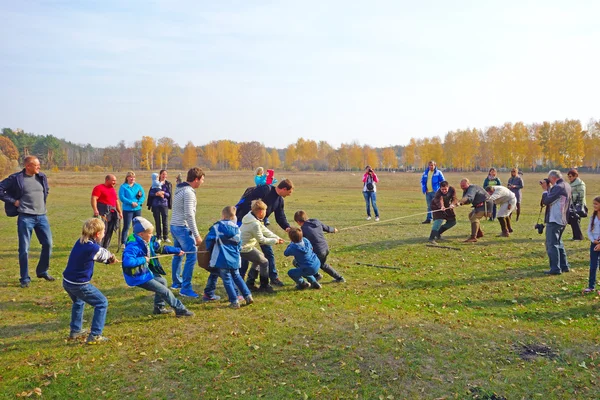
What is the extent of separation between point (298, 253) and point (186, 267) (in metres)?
2.15

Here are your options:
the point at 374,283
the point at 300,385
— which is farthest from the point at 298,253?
the point at 300,385

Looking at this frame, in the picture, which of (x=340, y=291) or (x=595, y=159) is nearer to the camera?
(x=340, y=291)

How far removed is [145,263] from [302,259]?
305 centimetres

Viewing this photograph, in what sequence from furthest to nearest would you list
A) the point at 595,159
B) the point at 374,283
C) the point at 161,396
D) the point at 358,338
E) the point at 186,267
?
the point at 595,159, the point at 374,283, the point at 186,267, the point at 358,338, the point at 161,396

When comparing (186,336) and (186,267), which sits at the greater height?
(186,267)

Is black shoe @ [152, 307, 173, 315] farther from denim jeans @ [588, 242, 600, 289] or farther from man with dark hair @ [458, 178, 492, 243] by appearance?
man with dark hair @ [458, 178, 492, 243]

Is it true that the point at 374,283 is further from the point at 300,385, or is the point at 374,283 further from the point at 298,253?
the point at 300,385

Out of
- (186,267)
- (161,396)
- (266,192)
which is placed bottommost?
(161,396)

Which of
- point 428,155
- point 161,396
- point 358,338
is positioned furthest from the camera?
point 428,155

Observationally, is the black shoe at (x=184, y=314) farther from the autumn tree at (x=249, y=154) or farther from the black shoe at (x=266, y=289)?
the autumn tree at (x=249, y=154)

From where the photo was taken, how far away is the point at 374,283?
32.5 ft

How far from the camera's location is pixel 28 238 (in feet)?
30.9

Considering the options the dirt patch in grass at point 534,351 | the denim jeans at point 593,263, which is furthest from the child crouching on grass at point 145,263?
the denim jeans at point 593,263

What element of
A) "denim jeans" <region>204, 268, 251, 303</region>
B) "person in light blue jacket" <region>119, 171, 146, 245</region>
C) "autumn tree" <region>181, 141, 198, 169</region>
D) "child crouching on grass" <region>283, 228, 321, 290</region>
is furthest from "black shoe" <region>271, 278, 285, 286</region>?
"autumn tree" <region>181, 141, 198, 169</region>
